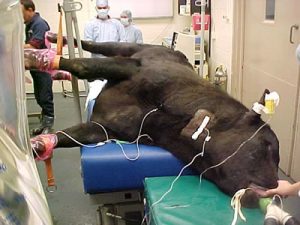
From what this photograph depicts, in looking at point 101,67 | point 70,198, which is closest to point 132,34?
point 70,198

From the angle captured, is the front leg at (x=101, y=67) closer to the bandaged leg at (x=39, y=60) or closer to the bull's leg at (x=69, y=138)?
the bandaged leg at (x=39, y=60)

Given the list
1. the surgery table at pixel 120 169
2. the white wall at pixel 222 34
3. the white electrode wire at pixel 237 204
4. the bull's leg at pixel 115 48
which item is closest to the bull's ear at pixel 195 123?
the surgery table at pixel 120 169

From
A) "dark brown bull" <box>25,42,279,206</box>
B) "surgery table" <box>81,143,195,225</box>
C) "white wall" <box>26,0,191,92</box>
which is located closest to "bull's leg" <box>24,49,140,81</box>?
"dark brown bull" <box>25,42,279,206</box>

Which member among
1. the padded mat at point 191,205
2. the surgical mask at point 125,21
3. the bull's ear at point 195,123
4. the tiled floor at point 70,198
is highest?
the surgical mask at point 125,21

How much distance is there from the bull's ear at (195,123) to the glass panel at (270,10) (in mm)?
2033

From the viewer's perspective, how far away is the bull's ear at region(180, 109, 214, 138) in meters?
1.65

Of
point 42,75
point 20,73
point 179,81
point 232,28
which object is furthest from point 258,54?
point 20,73

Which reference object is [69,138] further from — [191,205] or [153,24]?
[153,24]

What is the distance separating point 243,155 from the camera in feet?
4.95

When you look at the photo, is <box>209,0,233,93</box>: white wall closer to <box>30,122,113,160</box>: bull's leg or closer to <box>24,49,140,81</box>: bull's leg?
<box>24,49,140,81</box>: bull's leg

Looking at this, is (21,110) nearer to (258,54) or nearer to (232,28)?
(258,54)

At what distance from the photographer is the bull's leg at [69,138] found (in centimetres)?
170

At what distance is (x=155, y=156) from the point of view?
174cm

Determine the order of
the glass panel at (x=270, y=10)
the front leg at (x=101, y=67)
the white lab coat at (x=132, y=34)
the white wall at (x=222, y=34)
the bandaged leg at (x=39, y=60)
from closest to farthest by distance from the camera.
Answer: the bandaged leg at (x=39, y=60), the front leg at (x=101, y=67), the glass panel at (x=270, y=10), the white wall at (x=222, y=34), the white lab coat at (x=132, y=34)
